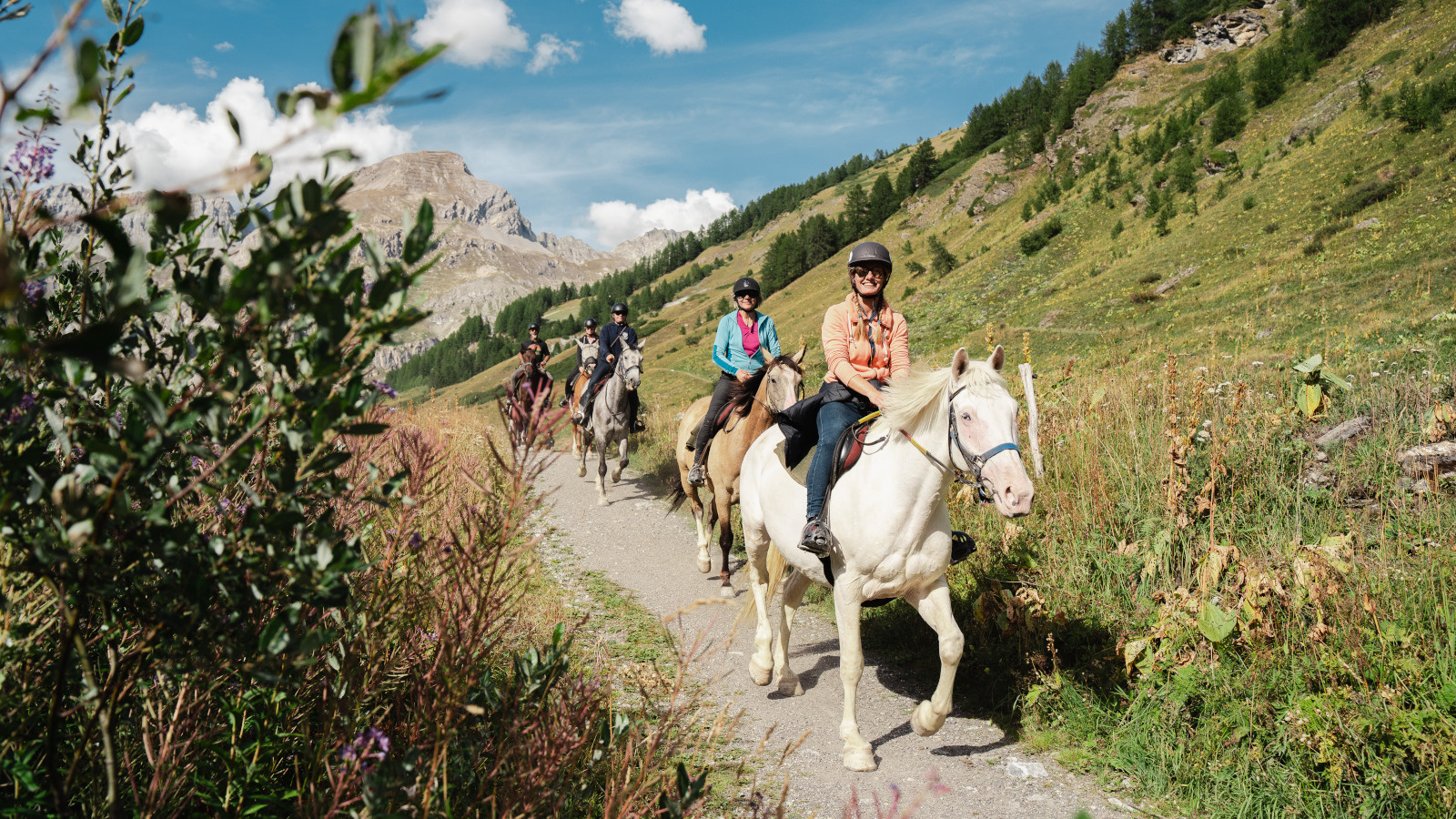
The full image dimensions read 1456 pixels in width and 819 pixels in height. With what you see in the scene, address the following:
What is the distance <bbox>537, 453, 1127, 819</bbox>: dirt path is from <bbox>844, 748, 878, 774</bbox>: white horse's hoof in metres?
0.04

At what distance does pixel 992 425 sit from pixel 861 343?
1.66 meters

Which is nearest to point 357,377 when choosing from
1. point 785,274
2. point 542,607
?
point 542,607

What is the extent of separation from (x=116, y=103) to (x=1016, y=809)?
4.77m

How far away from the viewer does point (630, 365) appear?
38.7 ft

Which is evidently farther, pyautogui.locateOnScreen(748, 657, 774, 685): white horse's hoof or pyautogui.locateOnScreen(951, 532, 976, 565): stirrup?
pyautogui.locateOnScreen(748, 657, 774, 685): white horse's hoof

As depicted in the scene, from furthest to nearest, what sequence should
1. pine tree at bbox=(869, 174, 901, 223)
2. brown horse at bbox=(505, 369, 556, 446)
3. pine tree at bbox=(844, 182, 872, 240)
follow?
1. pine tree at bbox=(869, 174, 901, 223)
2. pine tree at bbox=(844, 182, 872, 240)
3. brown horse at bbox=(505, 369, 556, 446)

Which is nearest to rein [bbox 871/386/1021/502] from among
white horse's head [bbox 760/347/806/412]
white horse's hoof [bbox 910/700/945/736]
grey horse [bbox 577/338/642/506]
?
white horse's hoof [bbox 910/700/945/736]

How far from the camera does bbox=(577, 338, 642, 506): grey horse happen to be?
1185 cm

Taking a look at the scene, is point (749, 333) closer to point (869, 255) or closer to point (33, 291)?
point (869, 255)

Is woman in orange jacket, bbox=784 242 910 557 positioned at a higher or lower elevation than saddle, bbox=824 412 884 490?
higher

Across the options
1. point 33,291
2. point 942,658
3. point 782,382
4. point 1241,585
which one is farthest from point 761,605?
point 33,291

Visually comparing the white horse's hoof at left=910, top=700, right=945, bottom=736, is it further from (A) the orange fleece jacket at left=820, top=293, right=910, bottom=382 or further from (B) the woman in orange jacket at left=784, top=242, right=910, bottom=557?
(A) the orange fleece jacket at left=820, top=293, right=910, bottom=382

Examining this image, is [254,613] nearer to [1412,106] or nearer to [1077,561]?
[1077,561]

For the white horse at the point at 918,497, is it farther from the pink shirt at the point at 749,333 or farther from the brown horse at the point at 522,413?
the pink shirt at the point at 749,333
